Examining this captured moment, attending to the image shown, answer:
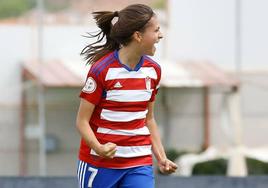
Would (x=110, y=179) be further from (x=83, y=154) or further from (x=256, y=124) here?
(x=256, y=124)

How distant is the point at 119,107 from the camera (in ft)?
17.5

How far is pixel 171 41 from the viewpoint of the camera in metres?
14.1

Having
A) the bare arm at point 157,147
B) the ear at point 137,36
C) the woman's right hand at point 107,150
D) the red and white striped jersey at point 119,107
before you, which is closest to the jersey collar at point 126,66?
the red and white striped jersey at point 119,107

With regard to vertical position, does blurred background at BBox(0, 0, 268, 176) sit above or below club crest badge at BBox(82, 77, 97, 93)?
below

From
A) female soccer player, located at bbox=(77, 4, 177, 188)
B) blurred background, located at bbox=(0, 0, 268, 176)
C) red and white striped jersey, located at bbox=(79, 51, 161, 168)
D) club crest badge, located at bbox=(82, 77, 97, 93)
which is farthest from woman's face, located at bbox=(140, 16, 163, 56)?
blurred background, located at bbox=(0, 0, 268, 176)

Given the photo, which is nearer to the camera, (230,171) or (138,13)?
(138,13)

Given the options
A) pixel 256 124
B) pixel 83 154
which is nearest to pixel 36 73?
pixel 256 124

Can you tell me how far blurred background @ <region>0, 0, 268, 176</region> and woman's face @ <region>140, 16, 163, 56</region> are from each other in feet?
25.6

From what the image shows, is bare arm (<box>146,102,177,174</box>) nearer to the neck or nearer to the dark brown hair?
the neck

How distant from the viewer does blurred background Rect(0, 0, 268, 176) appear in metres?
13.4

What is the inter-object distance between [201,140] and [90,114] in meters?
9.20

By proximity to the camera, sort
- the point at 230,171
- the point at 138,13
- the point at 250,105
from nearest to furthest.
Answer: the point at 138,13, the point at 230,171, the point at 250,105

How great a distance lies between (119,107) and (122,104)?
2cm

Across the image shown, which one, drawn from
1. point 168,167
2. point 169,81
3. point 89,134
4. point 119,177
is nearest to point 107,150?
point 89,134
